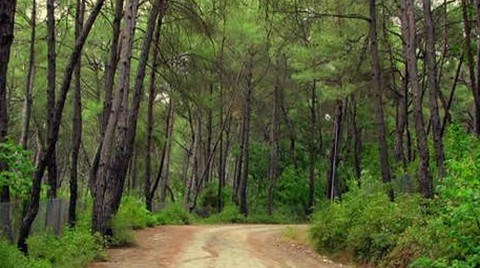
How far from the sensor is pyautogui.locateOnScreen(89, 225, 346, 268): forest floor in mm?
13594

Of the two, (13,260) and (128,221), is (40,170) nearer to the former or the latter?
(13,260)

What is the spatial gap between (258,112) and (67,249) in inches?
1357

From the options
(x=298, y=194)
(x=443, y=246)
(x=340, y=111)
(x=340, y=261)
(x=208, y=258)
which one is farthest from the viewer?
(x=298, y=194)

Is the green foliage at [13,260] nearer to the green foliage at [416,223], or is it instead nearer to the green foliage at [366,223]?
the green foliage at [416,223]

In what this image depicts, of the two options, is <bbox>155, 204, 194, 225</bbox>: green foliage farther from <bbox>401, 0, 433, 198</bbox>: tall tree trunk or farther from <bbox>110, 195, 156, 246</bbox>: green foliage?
<bbox>401, 0, 433, 198</bbox>: tall tree trunk

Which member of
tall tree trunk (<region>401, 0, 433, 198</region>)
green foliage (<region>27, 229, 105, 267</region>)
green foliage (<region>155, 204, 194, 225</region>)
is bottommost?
green foliage (<region>27, 229, 105, 267</region>)

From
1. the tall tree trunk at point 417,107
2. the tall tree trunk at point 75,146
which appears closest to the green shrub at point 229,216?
the tall tree trunk at point 75,146

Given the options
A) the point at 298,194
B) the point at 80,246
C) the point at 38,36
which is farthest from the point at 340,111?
the point at 80,246

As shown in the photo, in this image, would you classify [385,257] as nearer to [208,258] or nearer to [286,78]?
[208,258]

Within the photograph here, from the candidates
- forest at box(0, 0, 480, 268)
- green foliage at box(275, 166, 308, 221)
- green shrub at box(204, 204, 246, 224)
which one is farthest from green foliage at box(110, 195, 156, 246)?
green foliage at box(275, 166, 308, 221)

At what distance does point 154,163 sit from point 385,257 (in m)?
42.0

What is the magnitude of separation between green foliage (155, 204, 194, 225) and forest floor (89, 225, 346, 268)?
8469 millimetres

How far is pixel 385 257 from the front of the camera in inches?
540

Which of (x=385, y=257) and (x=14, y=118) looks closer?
(x=385, y=257)
